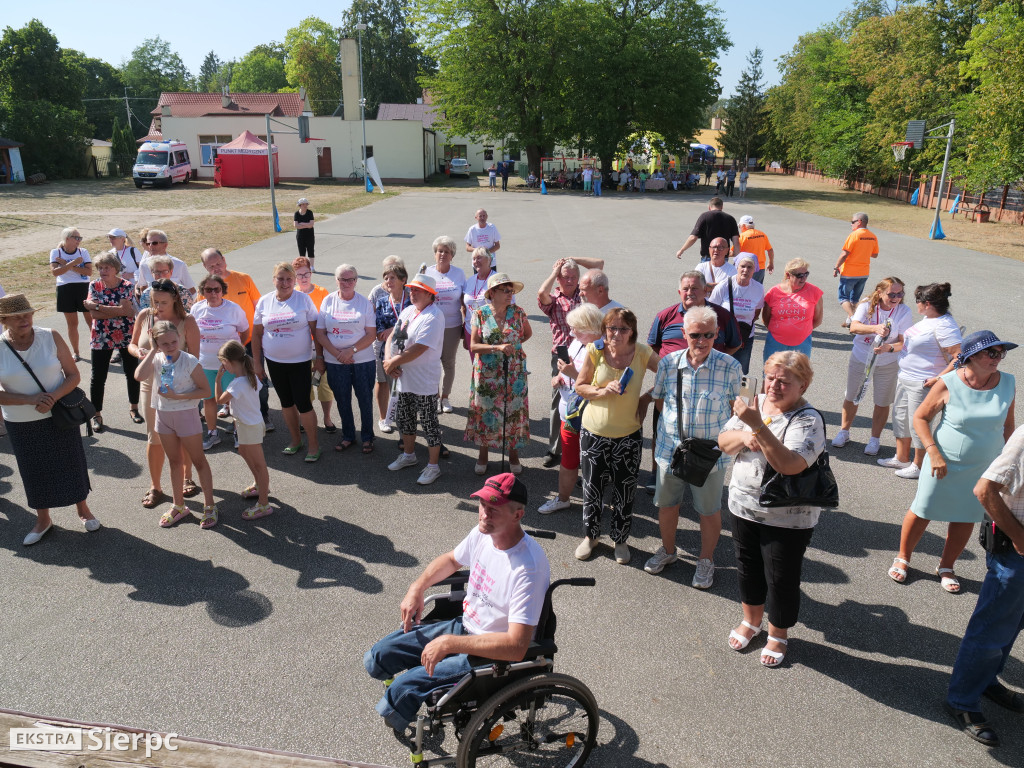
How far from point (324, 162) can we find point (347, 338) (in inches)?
1772

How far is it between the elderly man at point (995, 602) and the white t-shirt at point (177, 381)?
5072 millimetres

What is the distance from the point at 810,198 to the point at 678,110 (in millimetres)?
9294

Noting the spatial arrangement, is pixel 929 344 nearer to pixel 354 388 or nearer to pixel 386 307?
pixel 386 307

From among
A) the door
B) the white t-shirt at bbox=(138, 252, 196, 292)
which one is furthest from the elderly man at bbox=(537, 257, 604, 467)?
the door

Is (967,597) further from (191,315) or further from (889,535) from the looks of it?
(191,315)

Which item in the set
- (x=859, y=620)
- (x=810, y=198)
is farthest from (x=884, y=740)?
(x=810, y=198)

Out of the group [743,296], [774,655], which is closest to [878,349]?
[743,296]

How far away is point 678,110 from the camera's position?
40062 millimetres

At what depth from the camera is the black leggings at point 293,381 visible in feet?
20.4

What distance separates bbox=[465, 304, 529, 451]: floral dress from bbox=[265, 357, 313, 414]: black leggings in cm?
160

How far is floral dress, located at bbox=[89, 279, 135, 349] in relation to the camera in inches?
277

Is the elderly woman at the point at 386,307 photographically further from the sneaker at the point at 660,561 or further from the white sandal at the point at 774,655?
the white sandal at the point at 774,655

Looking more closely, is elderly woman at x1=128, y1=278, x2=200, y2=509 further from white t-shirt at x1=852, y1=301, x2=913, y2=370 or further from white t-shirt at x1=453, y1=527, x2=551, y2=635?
white t-shirt at x1=852, y1=301, x2=913, y2=370

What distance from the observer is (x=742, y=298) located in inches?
274
